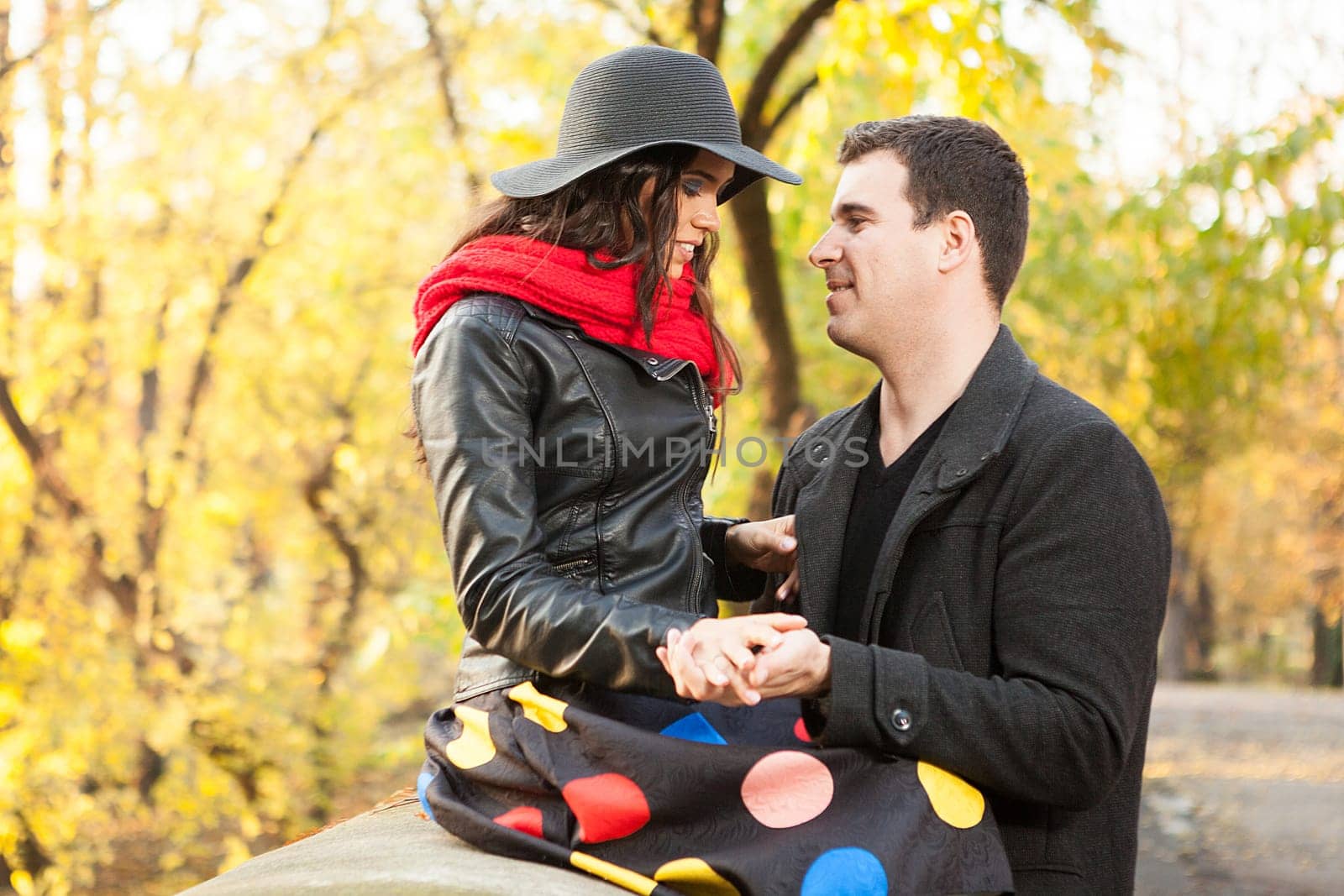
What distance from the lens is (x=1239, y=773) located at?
11211 mm

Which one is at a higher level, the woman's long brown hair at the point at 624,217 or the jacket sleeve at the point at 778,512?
the woman's long brown hair at the point at 624,217

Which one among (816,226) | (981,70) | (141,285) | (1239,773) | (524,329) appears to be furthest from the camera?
(1239,773)

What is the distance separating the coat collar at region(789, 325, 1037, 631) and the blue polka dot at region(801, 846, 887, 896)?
1.70 feet

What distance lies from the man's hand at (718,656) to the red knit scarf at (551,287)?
0.58m

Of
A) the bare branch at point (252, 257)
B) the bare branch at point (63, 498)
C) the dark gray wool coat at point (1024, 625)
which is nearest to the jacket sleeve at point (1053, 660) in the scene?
the dark gray wool coat at point (1024, 625)

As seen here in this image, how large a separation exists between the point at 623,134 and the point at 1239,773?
10.6m

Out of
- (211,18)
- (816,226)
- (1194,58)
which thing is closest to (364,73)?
(211,18)

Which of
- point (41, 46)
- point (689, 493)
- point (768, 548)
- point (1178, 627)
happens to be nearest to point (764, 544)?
point (768, 548)

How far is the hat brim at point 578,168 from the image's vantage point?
90.7 inches

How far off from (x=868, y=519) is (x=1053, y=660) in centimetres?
53

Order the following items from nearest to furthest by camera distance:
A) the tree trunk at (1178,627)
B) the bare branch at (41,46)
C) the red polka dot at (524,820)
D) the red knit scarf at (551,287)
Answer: the red polka dot at (524,820) → the red knit scarf at (551,287) → the bare branch at (41,46) → the tree trunk at (1178,627)

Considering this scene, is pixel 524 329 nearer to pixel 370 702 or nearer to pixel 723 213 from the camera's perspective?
pixel 723 213

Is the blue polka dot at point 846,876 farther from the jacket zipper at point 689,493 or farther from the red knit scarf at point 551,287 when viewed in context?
the red knit scarf at point 551,287

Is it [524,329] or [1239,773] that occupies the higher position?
[524,329]
